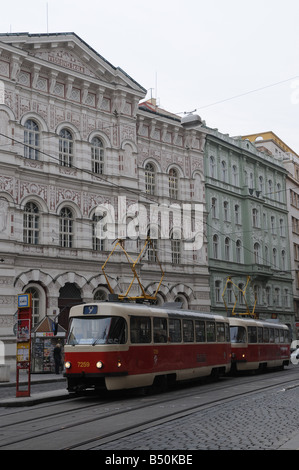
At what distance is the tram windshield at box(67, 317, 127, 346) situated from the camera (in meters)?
17.1

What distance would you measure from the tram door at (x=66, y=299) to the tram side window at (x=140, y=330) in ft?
48.1

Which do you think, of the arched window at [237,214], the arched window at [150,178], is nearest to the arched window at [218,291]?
the arched window at [237,214]

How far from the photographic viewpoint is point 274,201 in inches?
2216

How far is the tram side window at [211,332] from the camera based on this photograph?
23.5 m

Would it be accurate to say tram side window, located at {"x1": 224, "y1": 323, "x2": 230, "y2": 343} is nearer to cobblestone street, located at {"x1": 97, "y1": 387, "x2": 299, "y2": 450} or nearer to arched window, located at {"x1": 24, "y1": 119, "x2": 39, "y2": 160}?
cobblestone street, located at {"x1": 97, "y1": 387, "x2": 299, "y2": 450}

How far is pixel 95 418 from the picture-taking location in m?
13.0

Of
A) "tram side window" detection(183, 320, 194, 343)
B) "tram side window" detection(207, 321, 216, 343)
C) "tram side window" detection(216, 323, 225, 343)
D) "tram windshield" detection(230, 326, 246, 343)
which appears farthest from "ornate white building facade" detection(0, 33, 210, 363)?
"tram side window" detection(183, 320, 194, 343)

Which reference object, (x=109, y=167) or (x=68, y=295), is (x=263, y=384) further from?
(x=109, y=167)

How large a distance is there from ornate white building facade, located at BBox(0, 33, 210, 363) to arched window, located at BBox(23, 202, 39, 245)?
0.05 meters

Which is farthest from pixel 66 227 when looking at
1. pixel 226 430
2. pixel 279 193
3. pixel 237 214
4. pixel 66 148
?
pixel 279 193

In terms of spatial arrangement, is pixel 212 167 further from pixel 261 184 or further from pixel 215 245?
pixel 261 184

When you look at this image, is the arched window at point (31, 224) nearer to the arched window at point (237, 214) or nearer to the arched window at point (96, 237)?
the arched window at point (96, 237)

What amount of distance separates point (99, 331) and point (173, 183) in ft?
84.8
